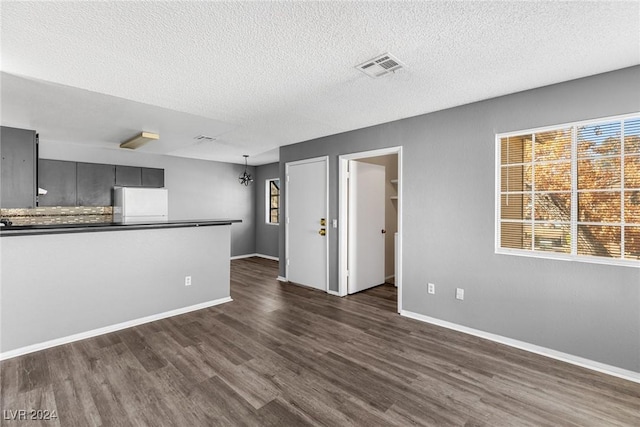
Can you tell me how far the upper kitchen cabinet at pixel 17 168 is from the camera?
361cm

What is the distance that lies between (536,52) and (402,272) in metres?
2.54

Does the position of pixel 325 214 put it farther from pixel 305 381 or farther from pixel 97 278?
pixel 97 278

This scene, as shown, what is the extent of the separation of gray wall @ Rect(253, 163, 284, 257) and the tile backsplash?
11.0ft

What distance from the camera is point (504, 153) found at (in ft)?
9.82

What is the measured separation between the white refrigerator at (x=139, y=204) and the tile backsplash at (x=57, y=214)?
233mm

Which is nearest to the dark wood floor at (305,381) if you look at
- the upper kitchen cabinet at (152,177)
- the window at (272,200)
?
the upper kitchen cabinet at (152,177)

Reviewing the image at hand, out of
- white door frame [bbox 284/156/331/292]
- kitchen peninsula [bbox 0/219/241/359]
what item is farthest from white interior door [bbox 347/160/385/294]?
kitchen peninsula [bbox 0/219/241/359]

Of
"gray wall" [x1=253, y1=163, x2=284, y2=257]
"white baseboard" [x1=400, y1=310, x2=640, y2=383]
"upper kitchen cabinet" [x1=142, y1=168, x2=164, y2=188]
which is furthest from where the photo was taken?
"gray wall" [x1=253, y1=163, x2=284, y2=257]

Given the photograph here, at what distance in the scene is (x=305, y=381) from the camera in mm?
2291

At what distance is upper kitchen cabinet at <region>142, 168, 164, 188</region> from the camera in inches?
233

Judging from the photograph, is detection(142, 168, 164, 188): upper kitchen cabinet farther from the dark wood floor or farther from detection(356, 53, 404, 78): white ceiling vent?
detection(356, 53, 404, 78): white ceiling vent

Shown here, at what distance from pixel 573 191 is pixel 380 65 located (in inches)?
80.2

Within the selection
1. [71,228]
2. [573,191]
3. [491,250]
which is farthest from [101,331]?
[573,191]

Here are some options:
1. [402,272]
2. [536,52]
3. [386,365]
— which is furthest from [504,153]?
[386,365]
